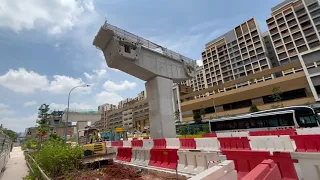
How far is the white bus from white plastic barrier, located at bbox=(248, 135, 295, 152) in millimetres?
13282

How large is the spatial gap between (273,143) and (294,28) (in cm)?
6997

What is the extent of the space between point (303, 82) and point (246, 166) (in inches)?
1767

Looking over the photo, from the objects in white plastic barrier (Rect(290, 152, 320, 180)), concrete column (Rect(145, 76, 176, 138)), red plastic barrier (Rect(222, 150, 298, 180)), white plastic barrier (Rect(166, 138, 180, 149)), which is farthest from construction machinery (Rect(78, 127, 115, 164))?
white plastic barrier (Rect(290, 152, 320, 180))

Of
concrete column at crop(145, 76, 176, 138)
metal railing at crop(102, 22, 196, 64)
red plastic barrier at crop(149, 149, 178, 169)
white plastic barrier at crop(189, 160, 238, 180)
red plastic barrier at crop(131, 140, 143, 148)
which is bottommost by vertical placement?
red plastic barrier at crop(149, 149, 178, 169)

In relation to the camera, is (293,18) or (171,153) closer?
(171,153)

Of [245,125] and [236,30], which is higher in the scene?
[236,30]

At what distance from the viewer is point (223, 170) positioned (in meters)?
2.59

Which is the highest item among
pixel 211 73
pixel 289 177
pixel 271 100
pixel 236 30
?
pixel 236 30

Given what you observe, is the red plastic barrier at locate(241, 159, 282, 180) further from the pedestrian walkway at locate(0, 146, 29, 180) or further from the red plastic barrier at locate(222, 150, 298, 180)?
the pedestrian walkway at locate(0, 146, 29, 180)

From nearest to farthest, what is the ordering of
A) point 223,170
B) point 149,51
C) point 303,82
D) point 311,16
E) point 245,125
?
1. point 223,170
2. point 149,51
3. point 245,125
4. point 303,82
5. point 311,16

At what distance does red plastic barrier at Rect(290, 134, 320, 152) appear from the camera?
5.06m

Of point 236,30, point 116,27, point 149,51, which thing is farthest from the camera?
point 236,30

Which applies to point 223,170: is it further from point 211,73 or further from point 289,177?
point 211,73

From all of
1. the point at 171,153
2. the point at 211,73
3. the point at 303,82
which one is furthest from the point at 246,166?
the point at 211,73
